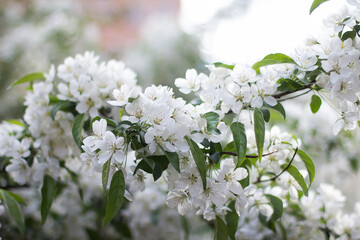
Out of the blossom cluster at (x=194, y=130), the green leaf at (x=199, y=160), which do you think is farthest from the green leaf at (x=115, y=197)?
the green leaf at (x=199, y=160)

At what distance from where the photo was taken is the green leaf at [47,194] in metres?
0.73

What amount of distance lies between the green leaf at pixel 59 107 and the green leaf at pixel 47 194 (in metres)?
0.15

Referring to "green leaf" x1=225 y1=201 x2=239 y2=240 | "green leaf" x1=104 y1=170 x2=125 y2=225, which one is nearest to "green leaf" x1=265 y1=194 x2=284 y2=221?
Answer: "green leaf" x1=225 y1=201 x2=239 y2=240

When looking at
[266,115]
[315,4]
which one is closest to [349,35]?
[315,4]

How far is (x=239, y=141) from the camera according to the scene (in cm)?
57

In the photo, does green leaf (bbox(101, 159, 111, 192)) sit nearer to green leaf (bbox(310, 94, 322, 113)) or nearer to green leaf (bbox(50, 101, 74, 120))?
green leaf (bbox(50, 101, 74, 120))

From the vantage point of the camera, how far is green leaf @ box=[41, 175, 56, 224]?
2.41ft

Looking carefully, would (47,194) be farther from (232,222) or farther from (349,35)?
(349,35)

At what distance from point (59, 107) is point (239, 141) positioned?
1.47 ft

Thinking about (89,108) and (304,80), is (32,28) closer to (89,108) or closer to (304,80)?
(89,108)

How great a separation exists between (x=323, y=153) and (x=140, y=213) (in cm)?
84

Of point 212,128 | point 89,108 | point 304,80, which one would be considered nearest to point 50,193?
point 89,108

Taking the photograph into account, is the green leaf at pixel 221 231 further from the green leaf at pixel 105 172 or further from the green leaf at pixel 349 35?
the green leaf at pixel 349 35

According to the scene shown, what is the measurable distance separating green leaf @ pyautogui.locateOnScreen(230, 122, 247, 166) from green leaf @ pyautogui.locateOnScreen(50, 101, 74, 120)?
42cm
